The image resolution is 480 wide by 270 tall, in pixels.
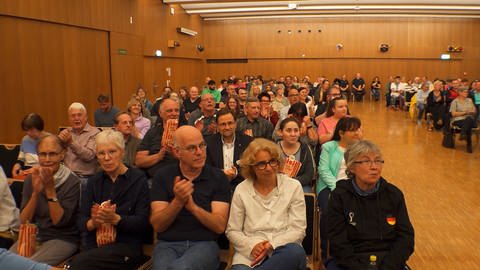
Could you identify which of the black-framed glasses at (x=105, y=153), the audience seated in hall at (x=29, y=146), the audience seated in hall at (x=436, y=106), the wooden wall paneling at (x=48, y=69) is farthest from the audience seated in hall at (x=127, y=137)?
the audience seated in hall at (x=436, y=106)

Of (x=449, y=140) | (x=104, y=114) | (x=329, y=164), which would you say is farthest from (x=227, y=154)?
(x=449, y=140)

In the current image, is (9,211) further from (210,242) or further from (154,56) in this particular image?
(154,56)

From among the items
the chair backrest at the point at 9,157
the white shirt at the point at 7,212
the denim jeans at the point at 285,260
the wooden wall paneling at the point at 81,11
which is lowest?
the denim jeans at the point at 285,260

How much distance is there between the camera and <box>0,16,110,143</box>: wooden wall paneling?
24.3 feet

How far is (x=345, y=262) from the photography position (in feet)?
8.14

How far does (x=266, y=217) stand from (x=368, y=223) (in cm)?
64

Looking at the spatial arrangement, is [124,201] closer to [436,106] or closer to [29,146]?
[29,146]

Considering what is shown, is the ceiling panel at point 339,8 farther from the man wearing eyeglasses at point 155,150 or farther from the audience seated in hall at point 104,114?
the man wearing eyeglasses at point 155,150

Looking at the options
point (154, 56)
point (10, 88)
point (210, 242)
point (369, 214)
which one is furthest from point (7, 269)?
point (154, 56)

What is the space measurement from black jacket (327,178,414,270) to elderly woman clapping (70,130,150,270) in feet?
4.16

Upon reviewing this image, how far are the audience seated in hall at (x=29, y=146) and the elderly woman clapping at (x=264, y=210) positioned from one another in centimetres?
252

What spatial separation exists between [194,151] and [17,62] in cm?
655

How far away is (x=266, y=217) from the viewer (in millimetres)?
2598

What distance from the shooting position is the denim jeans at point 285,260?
2443mm
